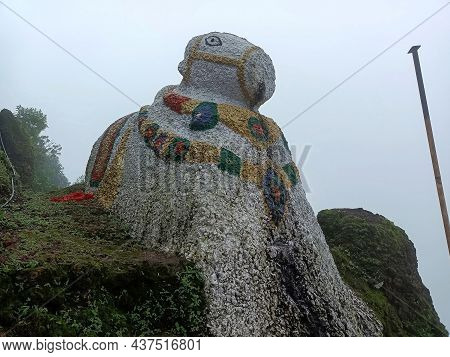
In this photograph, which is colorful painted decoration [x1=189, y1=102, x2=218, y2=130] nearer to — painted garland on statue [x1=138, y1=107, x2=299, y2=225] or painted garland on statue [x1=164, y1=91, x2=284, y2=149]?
painted garland on statue [x1=164, y1=91, x2=284, y2=149]

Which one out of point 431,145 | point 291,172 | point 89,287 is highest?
point 431,145

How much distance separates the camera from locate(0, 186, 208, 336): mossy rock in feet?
19.3

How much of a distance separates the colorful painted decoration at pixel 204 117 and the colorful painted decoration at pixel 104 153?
255 centimetres

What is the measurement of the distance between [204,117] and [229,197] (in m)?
1.97

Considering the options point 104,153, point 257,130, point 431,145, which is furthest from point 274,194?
point 104,153

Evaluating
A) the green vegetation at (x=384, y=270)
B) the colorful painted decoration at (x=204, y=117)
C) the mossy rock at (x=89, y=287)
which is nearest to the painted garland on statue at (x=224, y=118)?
the colorful painted decoration at (x=204, y=117)

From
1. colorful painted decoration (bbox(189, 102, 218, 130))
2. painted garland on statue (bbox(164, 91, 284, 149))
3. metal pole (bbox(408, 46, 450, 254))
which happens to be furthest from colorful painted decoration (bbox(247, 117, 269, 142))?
metal pole (bbox(408, 46, 450, 254))

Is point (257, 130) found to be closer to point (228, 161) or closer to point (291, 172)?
point (291, 172)

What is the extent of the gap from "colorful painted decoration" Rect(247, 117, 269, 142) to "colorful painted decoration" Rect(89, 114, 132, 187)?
3.35m

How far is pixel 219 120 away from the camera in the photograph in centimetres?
959

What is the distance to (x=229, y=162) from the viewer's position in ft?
28.8

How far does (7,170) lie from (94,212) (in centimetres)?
329

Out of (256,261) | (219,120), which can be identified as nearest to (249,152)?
(219,120)
